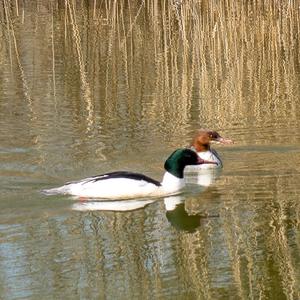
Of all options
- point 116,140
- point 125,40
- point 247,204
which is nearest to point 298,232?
point 247,204

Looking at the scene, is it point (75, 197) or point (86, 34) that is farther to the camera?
point (86, 34)

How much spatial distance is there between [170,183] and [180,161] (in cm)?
26

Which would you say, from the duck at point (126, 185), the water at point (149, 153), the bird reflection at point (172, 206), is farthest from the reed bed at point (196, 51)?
the bird reflection at point (172, 206)

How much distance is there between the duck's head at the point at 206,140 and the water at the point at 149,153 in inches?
7.4

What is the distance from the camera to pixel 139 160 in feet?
33.1

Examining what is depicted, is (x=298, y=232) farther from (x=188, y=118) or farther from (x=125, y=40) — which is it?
(x=125, y=40)

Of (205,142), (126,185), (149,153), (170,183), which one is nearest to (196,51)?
(205,142)

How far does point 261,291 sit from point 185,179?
12.3 ft

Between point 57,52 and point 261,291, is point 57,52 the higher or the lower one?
the higher one

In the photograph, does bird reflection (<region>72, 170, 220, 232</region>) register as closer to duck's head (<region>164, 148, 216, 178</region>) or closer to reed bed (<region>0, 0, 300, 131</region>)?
duck's head (<region>164, 148, 216, 178</region>)

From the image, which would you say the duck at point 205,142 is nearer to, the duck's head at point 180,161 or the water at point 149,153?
→ the water at point 149,153

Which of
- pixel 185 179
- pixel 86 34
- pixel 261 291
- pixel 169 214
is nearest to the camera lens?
pixel 261 291

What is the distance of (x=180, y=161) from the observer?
935 centimetres

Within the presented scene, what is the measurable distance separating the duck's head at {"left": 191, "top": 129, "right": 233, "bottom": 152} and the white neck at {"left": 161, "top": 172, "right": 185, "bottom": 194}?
120 cm
